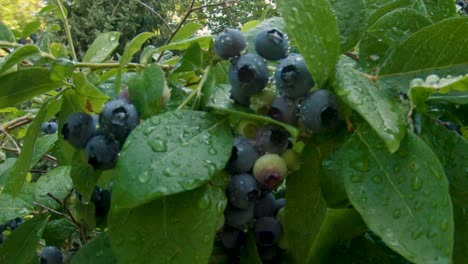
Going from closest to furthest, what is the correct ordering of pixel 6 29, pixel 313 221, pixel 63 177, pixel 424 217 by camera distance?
pixel 424 217 → pixel 313 221 → pixel 6 29 → pixel 63 177

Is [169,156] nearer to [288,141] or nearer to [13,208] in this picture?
[288,141]

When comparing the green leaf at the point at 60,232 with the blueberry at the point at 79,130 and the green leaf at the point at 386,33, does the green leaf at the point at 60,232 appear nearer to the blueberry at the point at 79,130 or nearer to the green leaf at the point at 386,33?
the blueberry at the point at 79,130

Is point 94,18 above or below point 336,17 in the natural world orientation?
below

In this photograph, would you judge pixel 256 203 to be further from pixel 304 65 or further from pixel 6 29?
pixel 6 29

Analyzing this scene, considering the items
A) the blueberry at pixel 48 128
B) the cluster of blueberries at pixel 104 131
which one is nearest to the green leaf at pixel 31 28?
the cluster of blueberries at pixel 104 131

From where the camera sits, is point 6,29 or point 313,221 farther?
point 6,29

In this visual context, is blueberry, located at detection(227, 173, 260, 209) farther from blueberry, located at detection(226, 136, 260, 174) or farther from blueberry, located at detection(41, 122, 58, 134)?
blueberry, located at detection(41, 122, 58, 134)

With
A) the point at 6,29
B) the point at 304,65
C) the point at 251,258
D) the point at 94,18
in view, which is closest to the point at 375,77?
the point at 304,65

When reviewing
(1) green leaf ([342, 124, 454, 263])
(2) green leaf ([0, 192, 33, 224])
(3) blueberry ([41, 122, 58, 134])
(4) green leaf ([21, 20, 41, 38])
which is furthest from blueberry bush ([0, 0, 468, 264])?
(3) blueberry ([41, 122, 58, 134])
